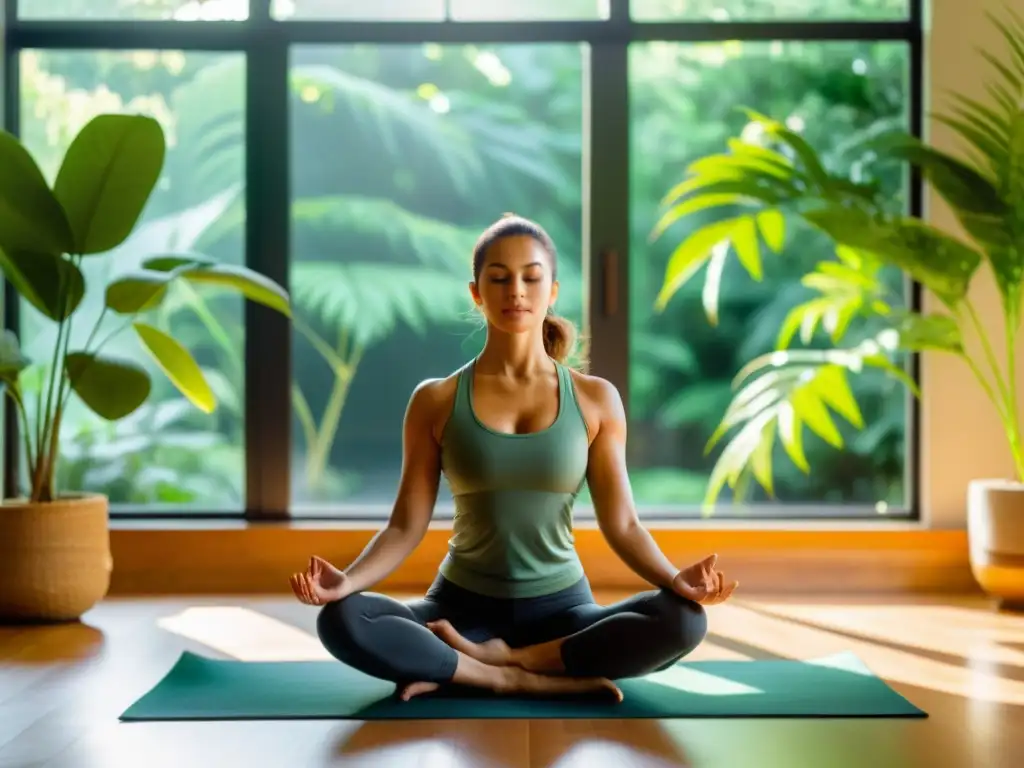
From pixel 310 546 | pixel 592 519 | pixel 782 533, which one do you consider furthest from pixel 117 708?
pixel 782 533

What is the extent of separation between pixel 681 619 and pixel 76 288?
5.91 feet

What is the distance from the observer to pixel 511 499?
88.7 inches

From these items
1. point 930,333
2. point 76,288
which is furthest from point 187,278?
point 930,333

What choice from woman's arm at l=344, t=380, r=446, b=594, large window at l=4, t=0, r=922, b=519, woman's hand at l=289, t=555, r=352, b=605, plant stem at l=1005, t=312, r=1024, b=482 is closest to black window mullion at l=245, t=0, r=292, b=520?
large window at l=4, t=0, r=922, b=519

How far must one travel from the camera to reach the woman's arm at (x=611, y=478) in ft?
7.54

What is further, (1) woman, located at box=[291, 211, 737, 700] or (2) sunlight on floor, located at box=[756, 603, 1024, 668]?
(2) sunlight on floor, located at box=[756, 603, 1024, 668]

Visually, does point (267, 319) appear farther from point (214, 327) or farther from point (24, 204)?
point (24, 204)

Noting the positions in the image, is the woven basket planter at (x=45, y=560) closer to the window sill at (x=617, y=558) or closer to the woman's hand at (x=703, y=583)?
the window sill at (x=617, y=558)

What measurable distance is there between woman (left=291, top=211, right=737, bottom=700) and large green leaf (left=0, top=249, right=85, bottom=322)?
1.18m

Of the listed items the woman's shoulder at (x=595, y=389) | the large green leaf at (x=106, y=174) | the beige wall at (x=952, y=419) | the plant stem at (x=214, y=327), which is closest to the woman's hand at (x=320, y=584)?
the woman's shoulder at (x=595, y=389)

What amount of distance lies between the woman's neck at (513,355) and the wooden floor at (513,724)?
664 mm

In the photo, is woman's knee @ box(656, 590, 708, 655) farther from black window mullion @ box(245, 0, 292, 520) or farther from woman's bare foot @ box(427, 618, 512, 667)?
black window mullion @ box(245, 0, 292, 520)

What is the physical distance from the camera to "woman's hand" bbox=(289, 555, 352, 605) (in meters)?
2.01

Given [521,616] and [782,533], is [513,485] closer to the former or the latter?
[521,616]
